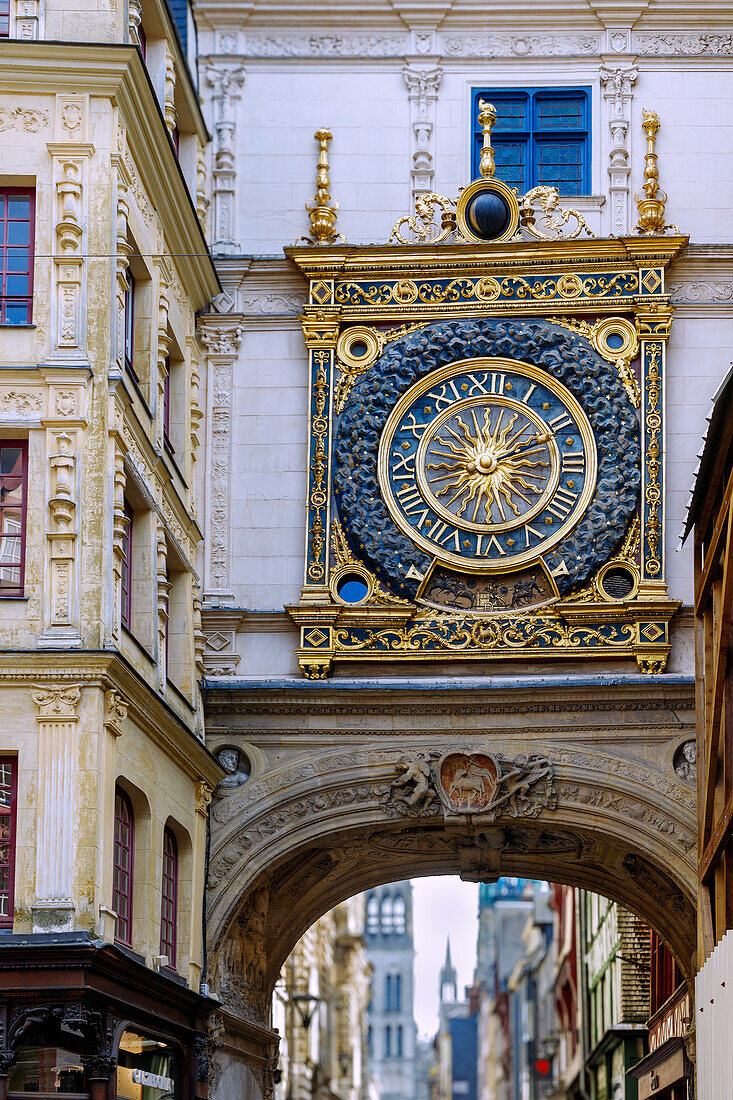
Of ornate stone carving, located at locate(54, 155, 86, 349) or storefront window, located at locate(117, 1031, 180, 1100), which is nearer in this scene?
storefront window, located at locate(117, 1031, 180, 1100)

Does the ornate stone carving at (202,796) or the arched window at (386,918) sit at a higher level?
the arched window at (386,918)


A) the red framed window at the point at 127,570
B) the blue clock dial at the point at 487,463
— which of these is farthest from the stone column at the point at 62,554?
the blue clock dial at the point at 487,463

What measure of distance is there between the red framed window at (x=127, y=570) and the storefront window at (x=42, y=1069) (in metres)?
4.60

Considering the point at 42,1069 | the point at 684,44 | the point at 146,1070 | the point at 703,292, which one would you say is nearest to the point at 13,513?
the point at 42,1069

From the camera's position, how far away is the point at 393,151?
26375mm

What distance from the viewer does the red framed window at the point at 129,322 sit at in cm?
2088

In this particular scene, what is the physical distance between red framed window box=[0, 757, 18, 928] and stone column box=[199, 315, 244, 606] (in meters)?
6.89

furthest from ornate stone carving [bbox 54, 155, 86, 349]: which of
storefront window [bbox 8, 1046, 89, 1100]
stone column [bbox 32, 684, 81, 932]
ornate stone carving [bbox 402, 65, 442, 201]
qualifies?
ornate stone carving [bbox 402, 65, 442, 201]

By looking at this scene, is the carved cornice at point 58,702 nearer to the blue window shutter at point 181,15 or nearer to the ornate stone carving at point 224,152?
the ornate stone carving at point 224,152

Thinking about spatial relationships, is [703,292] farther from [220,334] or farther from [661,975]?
[661,975]

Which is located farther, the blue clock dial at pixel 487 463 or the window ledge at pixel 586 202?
the window ledge at pixel 586 202

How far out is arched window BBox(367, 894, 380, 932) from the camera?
16638 centimetres

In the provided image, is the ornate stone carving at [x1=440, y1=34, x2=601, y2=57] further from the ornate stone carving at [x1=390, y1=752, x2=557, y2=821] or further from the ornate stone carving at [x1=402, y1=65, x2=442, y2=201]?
the ornate stone carving at [x1=390, y1=752, x2=557, y2=821]

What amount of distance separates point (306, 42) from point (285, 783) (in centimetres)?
1030
